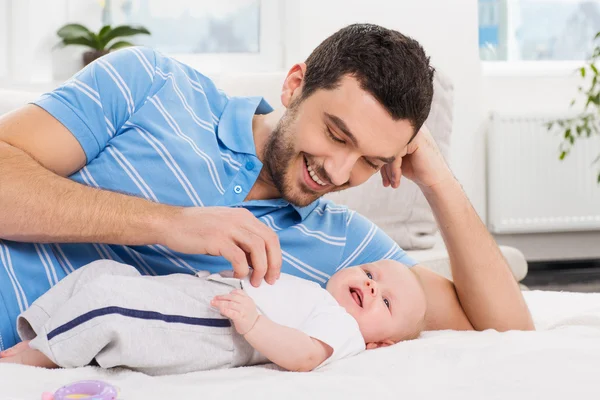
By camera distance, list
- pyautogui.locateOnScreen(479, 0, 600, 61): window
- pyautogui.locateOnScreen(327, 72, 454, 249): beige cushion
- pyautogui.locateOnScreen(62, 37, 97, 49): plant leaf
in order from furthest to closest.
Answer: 1. pyautogui.locateOnScreen(479, 0, 600, 61): window
2. pyautogui.locateOnScreen(62, 37, 97, 49): plant leaf
3. pyautogui.locateOnScreen(327, 72, 454, 249): beige cushion

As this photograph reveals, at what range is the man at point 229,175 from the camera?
124cm

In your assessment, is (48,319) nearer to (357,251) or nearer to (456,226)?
(357,251)

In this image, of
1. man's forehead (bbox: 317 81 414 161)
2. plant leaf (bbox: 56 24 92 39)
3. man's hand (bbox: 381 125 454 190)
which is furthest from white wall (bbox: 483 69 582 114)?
man's forehead (bbox: 317 81 414 161)

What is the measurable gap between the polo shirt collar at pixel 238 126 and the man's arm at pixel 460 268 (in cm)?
30

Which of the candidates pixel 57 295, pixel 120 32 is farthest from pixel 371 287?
pixel 120 32

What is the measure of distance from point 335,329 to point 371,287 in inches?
6.1

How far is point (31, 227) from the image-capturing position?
125 cm

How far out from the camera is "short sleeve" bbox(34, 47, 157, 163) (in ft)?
4.51

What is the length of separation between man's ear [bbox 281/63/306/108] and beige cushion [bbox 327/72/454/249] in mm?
780

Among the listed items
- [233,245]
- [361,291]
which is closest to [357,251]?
[361,291]

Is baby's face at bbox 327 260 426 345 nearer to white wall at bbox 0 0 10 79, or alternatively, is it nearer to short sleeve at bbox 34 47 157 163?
short sleeve at bbox 34 47 157 163

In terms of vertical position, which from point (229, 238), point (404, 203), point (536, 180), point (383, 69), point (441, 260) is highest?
point (383, 69)

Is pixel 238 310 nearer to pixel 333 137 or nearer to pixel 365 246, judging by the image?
pixel 333 137

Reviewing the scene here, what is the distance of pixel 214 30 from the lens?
427 cm
